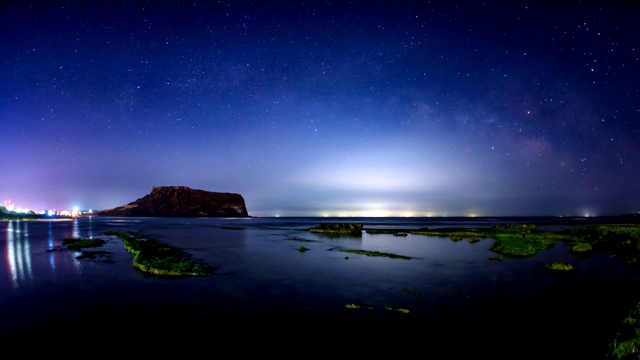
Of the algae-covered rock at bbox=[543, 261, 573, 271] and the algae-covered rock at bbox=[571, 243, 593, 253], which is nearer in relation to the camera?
the algae-covered rock at bbox=[543, 261, 573, 271]

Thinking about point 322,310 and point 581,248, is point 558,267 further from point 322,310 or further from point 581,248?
point 322,310

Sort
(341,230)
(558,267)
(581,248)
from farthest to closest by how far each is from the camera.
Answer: (341,230) → (581,248) → (558,267)

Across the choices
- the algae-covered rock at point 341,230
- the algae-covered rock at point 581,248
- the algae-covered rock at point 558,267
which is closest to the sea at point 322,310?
the algae-covered rock at point 558,267

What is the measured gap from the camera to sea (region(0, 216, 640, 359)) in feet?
30.3

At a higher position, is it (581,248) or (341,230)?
(581,248)

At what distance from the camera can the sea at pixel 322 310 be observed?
364 inches

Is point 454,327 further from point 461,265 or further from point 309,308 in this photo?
point 461,265

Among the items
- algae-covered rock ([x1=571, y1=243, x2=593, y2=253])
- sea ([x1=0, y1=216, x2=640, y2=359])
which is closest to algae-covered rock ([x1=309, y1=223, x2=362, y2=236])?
algae-covered rock ([x1=571, y1=243, x2=593, y2=253])

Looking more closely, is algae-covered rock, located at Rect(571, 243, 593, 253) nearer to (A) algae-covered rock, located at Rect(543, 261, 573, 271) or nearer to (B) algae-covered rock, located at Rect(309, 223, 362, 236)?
(A) algae-covered rock, located at Rect(543, 261, 573, 271)

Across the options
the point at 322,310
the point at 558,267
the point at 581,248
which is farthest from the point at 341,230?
the point at 322,310

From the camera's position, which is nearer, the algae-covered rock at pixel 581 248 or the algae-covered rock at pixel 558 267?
the algae-covered rock at pixel 558 267

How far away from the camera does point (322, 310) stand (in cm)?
1240

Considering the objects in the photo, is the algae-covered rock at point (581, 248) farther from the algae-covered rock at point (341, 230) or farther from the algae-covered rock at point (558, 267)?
the algae-covered rock at point (341, 230)

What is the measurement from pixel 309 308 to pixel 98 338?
738 cm
